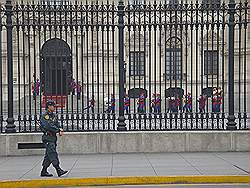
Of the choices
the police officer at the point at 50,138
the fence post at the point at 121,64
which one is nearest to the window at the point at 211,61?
the fence post at the point at 121,64

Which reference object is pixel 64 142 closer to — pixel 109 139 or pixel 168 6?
pixel 109 139

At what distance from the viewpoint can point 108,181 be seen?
954cm

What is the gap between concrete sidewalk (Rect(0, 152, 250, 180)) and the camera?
10159mm

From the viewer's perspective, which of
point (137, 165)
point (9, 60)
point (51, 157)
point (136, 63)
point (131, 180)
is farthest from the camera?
point (136, 63)

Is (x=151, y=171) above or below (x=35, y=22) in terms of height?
below

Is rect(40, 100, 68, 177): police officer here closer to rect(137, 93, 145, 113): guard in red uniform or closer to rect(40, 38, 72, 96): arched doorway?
rect(40, 38, 72, 96): arched doorway

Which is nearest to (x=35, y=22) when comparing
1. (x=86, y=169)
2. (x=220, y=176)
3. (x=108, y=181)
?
(x=86, y=169)

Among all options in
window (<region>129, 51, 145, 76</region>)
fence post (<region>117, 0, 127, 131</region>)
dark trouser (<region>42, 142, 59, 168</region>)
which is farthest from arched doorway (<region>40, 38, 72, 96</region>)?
dark trouser (<region>42, 142, 59, 168</region>)

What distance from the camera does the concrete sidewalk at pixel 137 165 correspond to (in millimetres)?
10159

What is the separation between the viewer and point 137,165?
1107 cm

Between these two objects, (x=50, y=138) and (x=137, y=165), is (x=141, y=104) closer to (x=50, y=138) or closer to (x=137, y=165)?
(x=137, y=165)

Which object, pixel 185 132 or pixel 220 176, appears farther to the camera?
pixel 185 132

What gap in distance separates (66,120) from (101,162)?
206cm

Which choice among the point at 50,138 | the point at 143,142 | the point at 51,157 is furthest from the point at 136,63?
the point at 51,157
